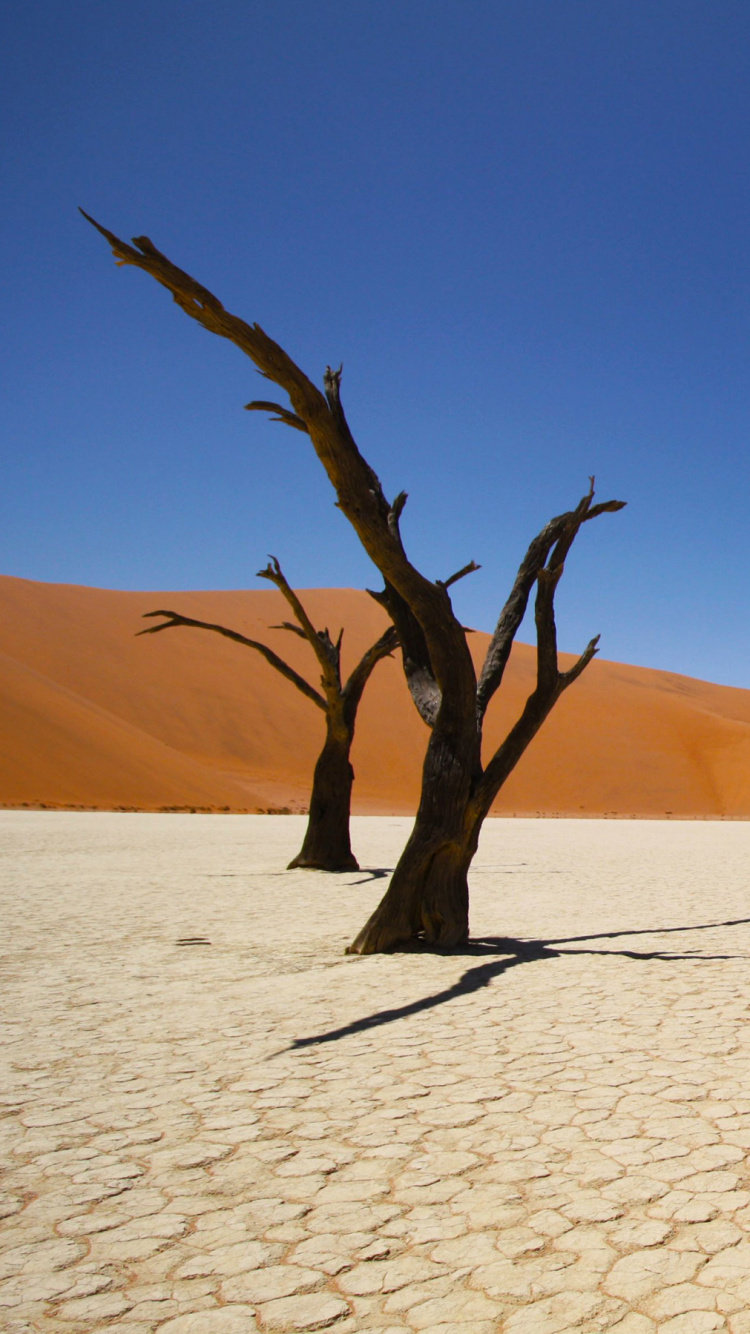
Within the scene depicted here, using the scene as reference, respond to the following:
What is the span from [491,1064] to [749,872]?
989 cm

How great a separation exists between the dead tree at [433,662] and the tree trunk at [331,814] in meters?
4.74

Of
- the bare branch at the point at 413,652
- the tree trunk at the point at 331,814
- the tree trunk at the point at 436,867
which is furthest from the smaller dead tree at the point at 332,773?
the tree trunk at the point at 436,867

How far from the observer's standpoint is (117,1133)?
11.3 ft

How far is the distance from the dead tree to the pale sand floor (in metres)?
0.41

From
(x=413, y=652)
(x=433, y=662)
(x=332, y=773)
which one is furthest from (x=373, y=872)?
(x=433, y=662)

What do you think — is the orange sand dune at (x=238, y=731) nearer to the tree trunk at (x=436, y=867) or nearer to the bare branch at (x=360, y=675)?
the bare branch at (x=360, y=675)

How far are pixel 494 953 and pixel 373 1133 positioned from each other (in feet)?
11.5

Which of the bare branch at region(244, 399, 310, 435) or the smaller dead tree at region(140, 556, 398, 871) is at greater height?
the bare branch at region(244, 399, 310, 435)

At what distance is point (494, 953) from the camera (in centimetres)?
682

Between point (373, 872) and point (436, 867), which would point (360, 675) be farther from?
point (436, 867)

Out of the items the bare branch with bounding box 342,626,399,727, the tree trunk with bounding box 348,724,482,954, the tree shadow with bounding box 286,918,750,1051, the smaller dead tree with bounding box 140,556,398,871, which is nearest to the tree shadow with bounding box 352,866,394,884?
the smaller dead tree with bounding box 140,556,398,871

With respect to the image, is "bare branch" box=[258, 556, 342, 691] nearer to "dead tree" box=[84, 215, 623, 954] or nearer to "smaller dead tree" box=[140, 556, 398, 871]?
"smaller dead tree" box=[140, 556, 398, 871]

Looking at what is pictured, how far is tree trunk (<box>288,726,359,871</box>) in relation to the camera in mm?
12414

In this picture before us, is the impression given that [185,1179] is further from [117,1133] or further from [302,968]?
[302,968]
